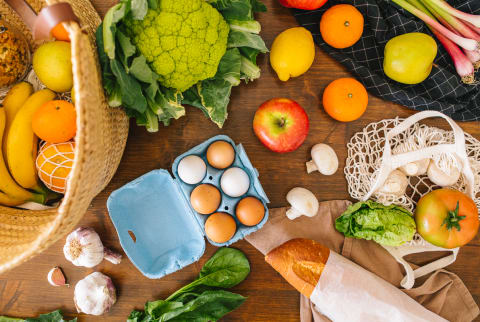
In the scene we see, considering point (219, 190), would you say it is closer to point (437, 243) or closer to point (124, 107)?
point (124, 107)

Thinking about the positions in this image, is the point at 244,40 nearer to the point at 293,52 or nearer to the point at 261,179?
the point at 293,52

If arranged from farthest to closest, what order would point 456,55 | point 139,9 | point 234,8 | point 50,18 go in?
1. point 456,55
2. point 234,8
3. point 139,9
4. point 50,18

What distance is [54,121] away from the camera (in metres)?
0.60

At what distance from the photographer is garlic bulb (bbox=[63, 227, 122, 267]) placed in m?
0.76

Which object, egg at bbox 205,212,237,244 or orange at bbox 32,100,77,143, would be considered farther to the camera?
egg at bbox 205,212,237,244

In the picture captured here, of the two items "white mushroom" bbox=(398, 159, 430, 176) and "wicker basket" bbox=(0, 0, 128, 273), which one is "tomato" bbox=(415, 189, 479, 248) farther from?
"wicker basket" bbox=(0, 0, 128, 273)

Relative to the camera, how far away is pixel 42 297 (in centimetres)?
81

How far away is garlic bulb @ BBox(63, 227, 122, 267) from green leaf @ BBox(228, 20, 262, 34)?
56 cm

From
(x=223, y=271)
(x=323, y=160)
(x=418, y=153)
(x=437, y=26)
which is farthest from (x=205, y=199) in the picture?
(x=437, y=26)

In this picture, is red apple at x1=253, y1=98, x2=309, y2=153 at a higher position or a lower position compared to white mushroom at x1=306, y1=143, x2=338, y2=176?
higher

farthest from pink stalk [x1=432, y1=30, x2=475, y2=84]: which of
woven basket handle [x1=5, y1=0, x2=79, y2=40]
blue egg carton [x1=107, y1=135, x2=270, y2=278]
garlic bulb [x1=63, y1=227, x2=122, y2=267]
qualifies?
garlic bulb [x1=63, y1=227, x2=122, y2=267]

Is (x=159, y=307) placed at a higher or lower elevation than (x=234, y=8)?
lower

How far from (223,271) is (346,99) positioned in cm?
48

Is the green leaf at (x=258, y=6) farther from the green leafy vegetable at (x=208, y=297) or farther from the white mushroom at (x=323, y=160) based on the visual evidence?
the green leafy vegetable at (x=208, y=297)
